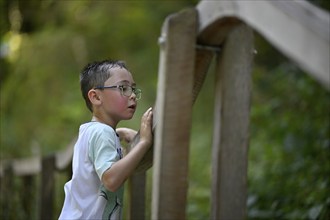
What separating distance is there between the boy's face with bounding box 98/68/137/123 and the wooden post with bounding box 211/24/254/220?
304 mm

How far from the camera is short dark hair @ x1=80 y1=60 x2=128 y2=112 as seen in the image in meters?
2.23

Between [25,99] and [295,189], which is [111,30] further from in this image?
[295,189]

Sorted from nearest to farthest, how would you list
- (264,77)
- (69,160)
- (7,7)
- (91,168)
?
(91,168) < (69,160) < (264,77) < (7,7)

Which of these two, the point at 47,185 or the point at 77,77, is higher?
the point at 77,77

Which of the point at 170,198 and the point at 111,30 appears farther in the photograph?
the point at 111,30

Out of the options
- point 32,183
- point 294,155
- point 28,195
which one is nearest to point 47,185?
point 28,195

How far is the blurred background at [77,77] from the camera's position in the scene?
237 inches

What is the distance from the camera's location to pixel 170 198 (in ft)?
5.98

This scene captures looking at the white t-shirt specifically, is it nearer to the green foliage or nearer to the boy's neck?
the boy's neck

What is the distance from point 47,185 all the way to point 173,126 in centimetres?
285

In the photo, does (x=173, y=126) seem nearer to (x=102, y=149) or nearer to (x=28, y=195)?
(x=102, y=149)

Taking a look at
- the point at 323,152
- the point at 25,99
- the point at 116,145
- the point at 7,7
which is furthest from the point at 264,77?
the point at 116,145

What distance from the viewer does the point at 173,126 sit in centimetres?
184

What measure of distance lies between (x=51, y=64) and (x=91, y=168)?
249 inches
